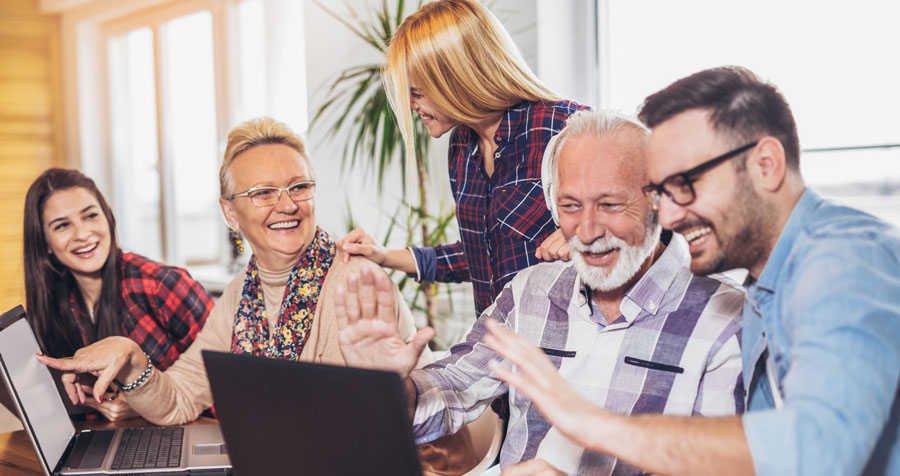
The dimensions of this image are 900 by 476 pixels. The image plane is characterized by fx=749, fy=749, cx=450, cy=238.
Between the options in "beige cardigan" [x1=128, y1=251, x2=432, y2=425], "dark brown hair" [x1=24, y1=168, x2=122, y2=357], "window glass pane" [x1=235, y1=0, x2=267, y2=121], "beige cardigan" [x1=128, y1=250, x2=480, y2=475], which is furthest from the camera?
"window glass pane" [x1=235, y1=0, x2=267, y2=121]

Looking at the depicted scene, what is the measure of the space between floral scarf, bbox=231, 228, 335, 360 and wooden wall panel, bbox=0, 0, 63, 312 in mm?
4198

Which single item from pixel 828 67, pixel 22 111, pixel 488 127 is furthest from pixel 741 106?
pixel 22 111

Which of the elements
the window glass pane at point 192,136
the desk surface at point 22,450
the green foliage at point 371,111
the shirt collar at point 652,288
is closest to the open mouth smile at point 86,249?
the desk surface at point 22,450

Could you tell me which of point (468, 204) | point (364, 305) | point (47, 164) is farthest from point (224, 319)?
point (47, 164)

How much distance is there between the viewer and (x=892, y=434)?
39.8 inches

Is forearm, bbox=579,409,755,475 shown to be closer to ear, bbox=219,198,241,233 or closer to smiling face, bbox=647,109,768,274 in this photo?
smiling face, bbox=647,109,768,274

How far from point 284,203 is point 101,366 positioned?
595 mm

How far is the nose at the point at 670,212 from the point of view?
1121 millimetres

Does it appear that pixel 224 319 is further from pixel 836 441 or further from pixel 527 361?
pixel 836 441

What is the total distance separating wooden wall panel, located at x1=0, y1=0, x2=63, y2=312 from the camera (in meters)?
5.64

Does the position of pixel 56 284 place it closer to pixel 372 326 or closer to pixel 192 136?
pixel 372 326

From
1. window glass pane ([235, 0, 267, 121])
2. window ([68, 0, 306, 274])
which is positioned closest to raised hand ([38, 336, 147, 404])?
window ([68, 0, 306, 274])

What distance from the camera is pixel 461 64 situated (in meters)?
1.87

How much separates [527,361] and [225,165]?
1.39 meters
